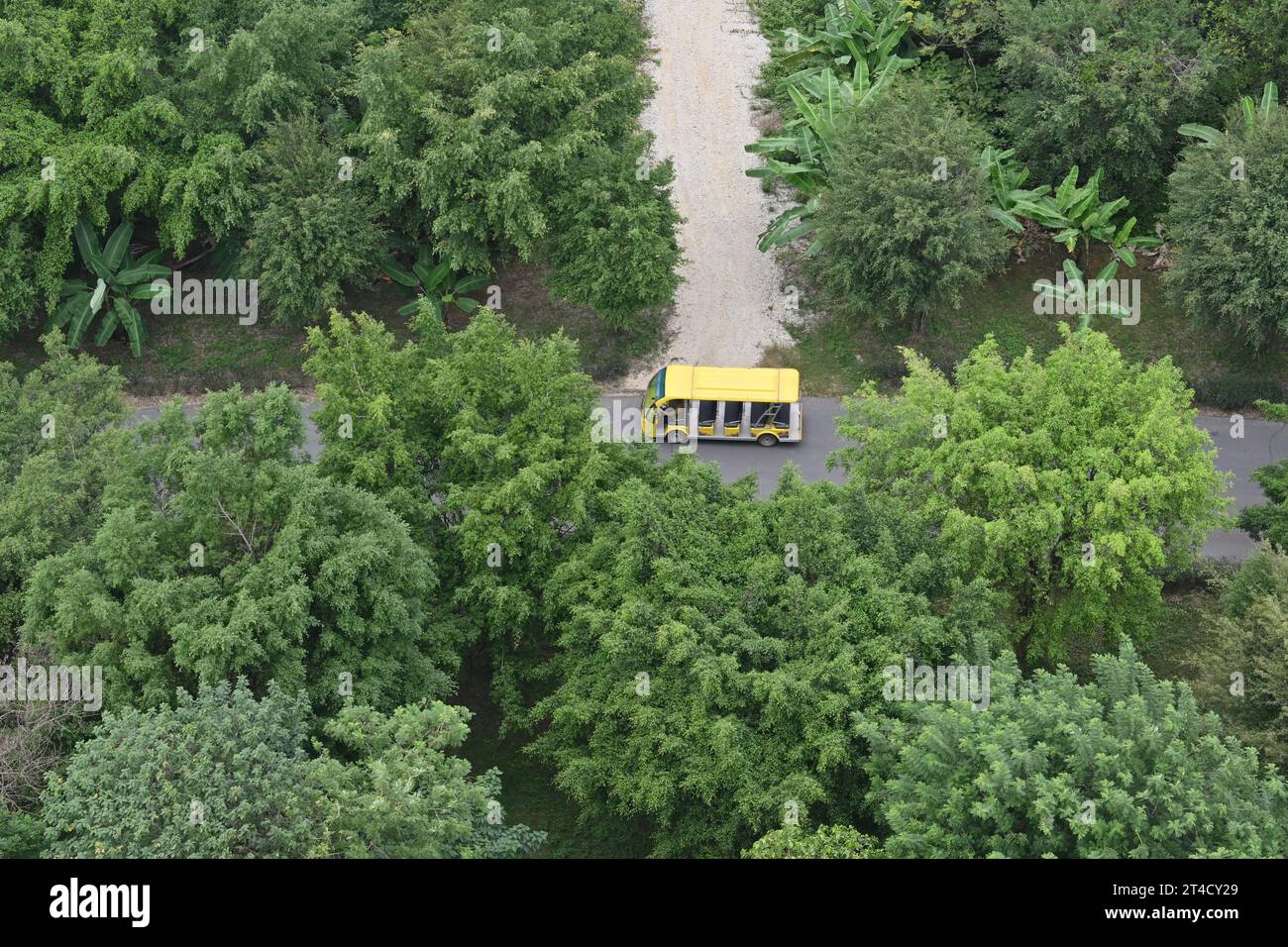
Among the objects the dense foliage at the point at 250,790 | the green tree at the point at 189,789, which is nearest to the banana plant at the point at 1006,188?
the dense foliage at the point at 250,790

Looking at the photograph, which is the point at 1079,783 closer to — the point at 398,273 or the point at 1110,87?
the point at 1110,87

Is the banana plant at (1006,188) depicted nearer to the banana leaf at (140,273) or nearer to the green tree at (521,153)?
the green tree at (521,153)

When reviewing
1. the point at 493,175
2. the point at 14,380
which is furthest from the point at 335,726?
the point at 493,175

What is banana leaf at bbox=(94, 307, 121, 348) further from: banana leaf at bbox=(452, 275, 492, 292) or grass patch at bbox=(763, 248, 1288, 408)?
grass patch at bbox=(763, 248, 1288, 408)

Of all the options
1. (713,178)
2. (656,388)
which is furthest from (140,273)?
(713,178)

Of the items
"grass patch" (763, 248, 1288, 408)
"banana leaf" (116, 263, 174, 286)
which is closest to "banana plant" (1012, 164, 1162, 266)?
"grass patch" (763, 248, 1288, 408)
